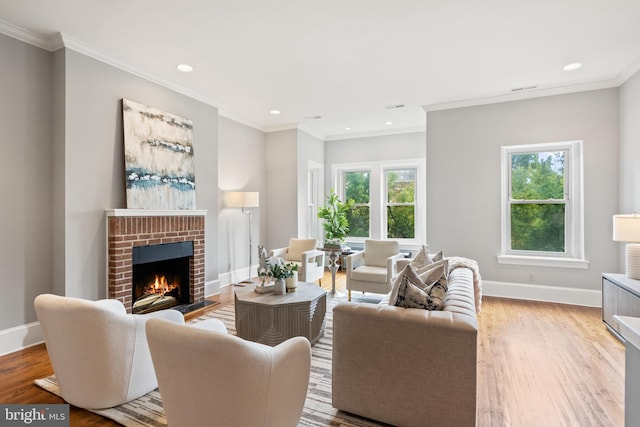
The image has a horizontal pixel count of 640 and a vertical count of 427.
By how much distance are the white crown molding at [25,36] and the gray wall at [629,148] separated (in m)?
6.18

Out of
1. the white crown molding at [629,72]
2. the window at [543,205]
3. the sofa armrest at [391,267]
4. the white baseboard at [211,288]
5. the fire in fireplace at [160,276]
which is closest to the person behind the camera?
the white crown molding at [629,72]

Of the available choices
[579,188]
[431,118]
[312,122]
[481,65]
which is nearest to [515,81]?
[481,65]

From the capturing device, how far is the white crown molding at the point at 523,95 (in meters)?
4.10

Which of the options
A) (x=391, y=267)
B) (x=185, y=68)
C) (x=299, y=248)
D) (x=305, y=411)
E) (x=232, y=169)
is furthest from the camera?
(x=232, y=169)

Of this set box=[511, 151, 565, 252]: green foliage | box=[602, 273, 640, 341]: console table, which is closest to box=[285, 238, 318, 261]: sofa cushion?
box=[511, 151, 565, 252]: green foliage

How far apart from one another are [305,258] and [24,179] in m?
3.17

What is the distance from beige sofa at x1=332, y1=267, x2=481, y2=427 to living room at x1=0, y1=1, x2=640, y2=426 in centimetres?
281

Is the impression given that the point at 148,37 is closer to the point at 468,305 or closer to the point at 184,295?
the point at 184,295

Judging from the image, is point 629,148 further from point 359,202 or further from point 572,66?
point 359,202

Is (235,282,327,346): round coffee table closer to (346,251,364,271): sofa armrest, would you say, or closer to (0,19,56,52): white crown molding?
(346,251,364,271): sofa armrest

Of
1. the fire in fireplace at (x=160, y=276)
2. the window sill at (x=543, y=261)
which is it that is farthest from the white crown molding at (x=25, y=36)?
the window sill at (x=543, y=261)

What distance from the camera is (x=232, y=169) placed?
5.48 metres

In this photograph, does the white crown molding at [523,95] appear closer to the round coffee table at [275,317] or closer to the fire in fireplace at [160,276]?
the round coffee table at [275,317]

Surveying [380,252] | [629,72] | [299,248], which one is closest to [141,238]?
[299,248]
